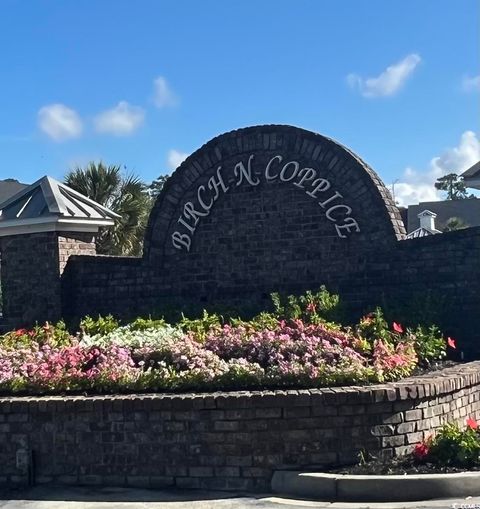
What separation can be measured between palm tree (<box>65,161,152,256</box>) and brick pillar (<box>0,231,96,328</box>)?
544 cm

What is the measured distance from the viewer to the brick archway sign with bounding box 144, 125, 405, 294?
1128cm

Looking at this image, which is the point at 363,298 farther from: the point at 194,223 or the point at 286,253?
the point at 194,223

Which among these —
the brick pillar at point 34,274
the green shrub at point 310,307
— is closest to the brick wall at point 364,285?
the brick pillar at point 34,274

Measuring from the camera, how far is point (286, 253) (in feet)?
38.6

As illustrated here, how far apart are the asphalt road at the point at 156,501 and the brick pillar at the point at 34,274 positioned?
215 inches

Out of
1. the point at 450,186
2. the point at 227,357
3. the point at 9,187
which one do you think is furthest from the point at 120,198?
the point at 450,186

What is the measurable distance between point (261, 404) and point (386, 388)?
118cm

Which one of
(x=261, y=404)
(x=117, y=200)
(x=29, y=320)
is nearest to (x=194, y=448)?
(x=261, y=404)

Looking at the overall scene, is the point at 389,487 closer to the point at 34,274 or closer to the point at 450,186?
the point at 34,274

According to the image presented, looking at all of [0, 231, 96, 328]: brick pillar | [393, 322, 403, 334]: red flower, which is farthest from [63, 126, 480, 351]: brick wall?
[393, 322, 403, 334]: red flower

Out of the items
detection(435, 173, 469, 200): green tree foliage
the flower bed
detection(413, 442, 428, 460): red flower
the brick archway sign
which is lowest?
detection(413, 442, 428, 460): red flower

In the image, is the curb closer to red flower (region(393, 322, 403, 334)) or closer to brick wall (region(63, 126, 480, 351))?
red flower (region(393, 322, 403, 334))

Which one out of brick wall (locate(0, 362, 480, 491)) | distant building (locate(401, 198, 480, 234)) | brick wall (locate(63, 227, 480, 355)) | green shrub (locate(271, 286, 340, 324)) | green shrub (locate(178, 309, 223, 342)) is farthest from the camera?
distant building (locate(401, 198, 480, 234))

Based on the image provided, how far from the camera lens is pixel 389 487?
21.6 ft
